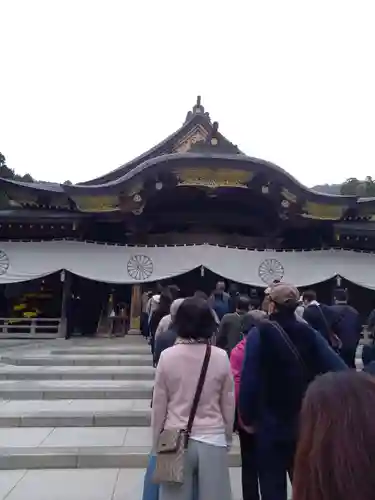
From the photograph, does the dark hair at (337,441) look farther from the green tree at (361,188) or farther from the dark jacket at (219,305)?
the green tree at (361,188)

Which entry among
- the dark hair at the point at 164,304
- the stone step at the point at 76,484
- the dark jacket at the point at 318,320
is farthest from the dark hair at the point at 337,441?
the dark hair at the point at 164,304

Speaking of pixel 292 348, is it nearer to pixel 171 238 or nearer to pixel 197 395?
pixel 197 395

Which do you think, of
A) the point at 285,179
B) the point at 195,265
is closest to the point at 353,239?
the point at 285,179

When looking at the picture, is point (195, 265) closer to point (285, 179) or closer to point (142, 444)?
point (285, 179)

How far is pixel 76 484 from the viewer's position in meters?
4.54

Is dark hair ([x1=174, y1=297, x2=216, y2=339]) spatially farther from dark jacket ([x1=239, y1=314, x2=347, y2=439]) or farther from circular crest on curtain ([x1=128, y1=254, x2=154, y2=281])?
circular crest on curtain ([x1=128, y1=254, x2=154, y2=281])

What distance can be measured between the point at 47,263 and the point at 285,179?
6.61m

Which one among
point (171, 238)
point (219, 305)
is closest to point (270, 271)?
point (171, 238)

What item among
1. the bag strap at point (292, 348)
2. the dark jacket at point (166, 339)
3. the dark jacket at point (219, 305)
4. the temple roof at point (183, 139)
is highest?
the temple roof at point (183, 139)

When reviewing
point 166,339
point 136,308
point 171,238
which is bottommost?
point 136,308

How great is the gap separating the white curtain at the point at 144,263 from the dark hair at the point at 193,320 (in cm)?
984

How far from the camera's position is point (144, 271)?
509 inches

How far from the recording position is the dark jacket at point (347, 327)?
223 inches

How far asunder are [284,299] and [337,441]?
6.57 feet
